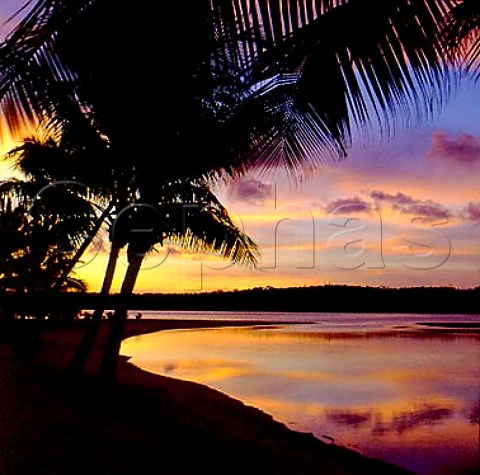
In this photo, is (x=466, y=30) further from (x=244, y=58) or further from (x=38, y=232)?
(x=38, y=232)

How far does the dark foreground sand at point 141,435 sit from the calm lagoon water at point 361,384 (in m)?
1.16

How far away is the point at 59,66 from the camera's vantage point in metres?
2.71

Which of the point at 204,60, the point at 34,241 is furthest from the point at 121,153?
the point at 34,241

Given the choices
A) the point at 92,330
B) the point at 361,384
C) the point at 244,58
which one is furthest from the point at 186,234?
the point at 361,384

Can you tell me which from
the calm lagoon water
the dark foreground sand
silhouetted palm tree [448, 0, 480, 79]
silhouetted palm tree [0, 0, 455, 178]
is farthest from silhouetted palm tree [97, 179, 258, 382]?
silhouetted palm tree [448, 0, 480, 79]

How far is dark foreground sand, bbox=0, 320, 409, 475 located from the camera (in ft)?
17.7

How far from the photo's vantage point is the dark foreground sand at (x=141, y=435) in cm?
540

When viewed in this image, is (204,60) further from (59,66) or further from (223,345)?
(223,345)

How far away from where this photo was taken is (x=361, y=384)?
60.6ft

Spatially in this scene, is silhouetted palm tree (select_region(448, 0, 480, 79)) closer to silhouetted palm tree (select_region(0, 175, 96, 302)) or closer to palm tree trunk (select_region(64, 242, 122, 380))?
silhouetted palm tree (select_region(0, 175, 96, 302))

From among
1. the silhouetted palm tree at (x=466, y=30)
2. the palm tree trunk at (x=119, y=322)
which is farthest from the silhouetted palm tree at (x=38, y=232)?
the silhouetted palm tree at (x=466, y=30)

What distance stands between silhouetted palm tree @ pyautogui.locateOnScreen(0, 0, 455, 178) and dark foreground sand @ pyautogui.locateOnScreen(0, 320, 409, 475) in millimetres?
2896

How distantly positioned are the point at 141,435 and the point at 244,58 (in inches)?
208

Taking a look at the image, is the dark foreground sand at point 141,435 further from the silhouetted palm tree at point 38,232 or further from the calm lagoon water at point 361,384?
the silhouetted palm tree at point 38,232
